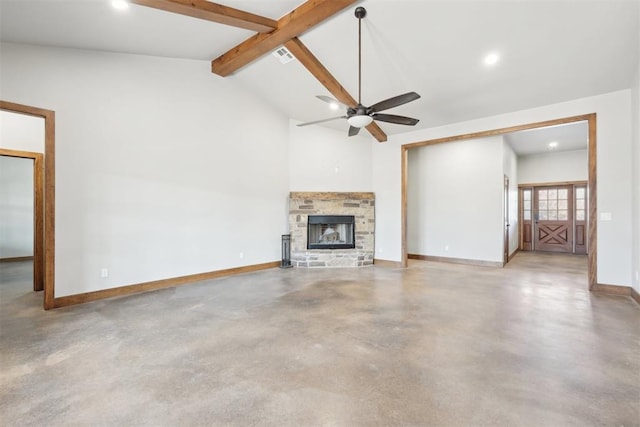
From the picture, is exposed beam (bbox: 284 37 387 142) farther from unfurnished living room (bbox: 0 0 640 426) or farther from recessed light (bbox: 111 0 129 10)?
recessed light (bbox: 111 0 129 10)

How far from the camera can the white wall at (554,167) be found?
8.52 m

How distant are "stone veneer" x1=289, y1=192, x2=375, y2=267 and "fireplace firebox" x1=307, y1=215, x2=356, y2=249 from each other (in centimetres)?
9

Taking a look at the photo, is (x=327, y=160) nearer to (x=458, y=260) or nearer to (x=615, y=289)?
(x=458, y=260)

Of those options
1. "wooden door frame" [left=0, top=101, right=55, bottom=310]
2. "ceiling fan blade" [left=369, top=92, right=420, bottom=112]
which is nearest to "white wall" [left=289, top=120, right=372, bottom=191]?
"ceiling fan blade" [left=369, top=92, right=420, bottom=112]

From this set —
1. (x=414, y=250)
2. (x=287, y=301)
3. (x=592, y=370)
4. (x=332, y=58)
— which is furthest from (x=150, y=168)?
(x=414, y=250)

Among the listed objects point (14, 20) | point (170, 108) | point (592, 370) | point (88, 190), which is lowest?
point (592, 370)

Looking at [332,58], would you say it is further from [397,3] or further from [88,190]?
[88,190]

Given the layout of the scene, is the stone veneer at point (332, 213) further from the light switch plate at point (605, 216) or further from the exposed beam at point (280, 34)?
the light switch plate at point (605, 216)

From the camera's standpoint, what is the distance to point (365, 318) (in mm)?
3311

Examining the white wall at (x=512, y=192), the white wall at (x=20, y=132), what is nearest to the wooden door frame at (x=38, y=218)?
the white wall at (x=20, y=132)

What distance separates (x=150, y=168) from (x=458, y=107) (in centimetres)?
529

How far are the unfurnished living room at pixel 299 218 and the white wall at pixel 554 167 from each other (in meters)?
2.80

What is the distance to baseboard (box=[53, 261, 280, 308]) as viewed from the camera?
12.4ft

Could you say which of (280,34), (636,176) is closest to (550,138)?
(636,176)
